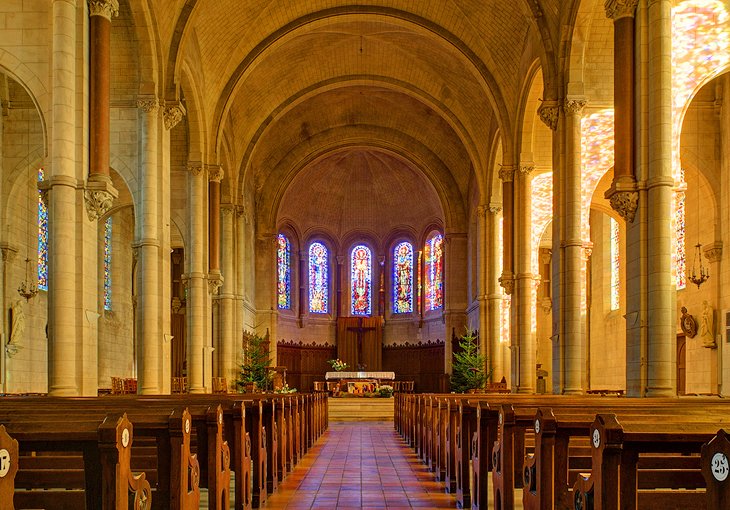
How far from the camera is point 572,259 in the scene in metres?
18.0

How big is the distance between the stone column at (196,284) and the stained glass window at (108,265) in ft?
20.5

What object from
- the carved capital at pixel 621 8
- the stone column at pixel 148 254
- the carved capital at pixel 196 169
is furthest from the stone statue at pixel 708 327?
the carved capital at pixel 196 169

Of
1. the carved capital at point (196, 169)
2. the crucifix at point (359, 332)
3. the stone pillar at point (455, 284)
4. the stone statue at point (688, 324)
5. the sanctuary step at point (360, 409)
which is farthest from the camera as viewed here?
the crucifix at point (359, 332)

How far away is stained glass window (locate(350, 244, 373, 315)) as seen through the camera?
45.8m

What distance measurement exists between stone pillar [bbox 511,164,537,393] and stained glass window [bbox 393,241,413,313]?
19.9 m

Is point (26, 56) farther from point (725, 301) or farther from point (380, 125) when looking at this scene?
point (380, 125)

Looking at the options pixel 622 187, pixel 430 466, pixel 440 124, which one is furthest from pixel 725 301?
pixel 440 124

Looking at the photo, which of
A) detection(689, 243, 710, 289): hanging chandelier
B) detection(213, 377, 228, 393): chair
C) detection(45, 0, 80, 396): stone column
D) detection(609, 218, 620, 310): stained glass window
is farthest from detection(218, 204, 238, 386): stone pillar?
detection(689, 243, 710, 289): hanging chandelier

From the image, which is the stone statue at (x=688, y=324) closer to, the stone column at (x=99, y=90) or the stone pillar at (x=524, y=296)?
the stone pillar at (x=524, y=296)

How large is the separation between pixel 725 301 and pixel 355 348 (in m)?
25.4

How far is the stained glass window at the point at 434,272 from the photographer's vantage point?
42344 millimetres

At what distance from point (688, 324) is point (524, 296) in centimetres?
487

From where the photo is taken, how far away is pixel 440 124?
36.9 meters

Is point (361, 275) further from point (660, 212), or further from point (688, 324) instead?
point (660, 212)
